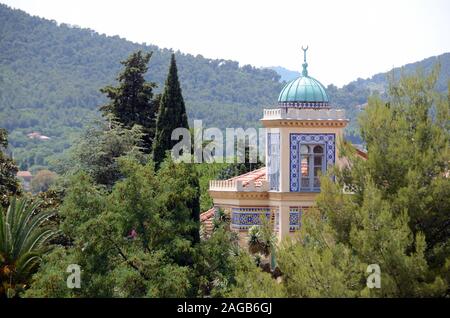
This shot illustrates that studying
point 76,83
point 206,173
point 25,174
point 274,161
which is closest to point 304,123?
point 274,161

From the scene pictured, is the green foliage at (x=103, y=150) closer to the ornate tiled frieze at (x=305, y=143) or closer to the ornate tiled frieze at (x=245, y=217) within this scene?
the ornate tiled frieze at (x=245, y=217)

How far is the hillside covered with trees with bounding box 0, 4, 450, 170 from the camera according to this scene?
122812mm

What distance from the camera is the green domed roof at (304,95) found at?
137 feet

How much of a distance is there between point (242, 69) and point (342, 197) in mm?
124717

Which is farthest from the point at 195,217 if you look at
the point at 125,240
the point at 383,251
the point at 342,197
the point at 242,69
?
the point at 242,69

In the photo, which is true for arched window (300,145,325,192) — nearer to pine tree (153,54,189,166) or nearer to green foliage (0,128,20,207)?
pine tree (153,54,189,166)

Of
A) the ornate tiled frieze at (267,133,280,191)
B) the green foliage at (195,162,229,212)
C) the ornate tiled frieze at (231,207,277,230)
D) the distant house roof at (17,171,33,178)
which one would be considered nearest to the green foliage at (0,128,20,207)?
the ornate tiled frieze at (231,207,277,230)

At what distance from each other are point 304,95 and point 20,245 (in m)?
14.1

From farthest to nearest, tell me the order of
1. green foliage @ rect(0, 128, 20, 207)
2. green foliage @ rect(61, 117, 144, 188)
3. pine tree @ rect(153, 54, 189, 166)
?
1. green foliage @ rect(61, 117, 144, 188)
2. pine tree @ rect(153, 54, 189, 166)
3. green foliage @ rect(0, 128, 20, 207)

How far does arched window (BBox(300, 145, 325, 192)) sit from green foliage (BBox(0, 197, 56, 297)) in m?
11.0

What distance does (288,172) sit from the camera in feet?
134

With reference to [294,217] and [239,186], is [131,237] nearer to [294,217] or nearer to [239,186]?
[239,186]

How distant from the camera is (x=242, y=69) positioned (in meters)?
152
